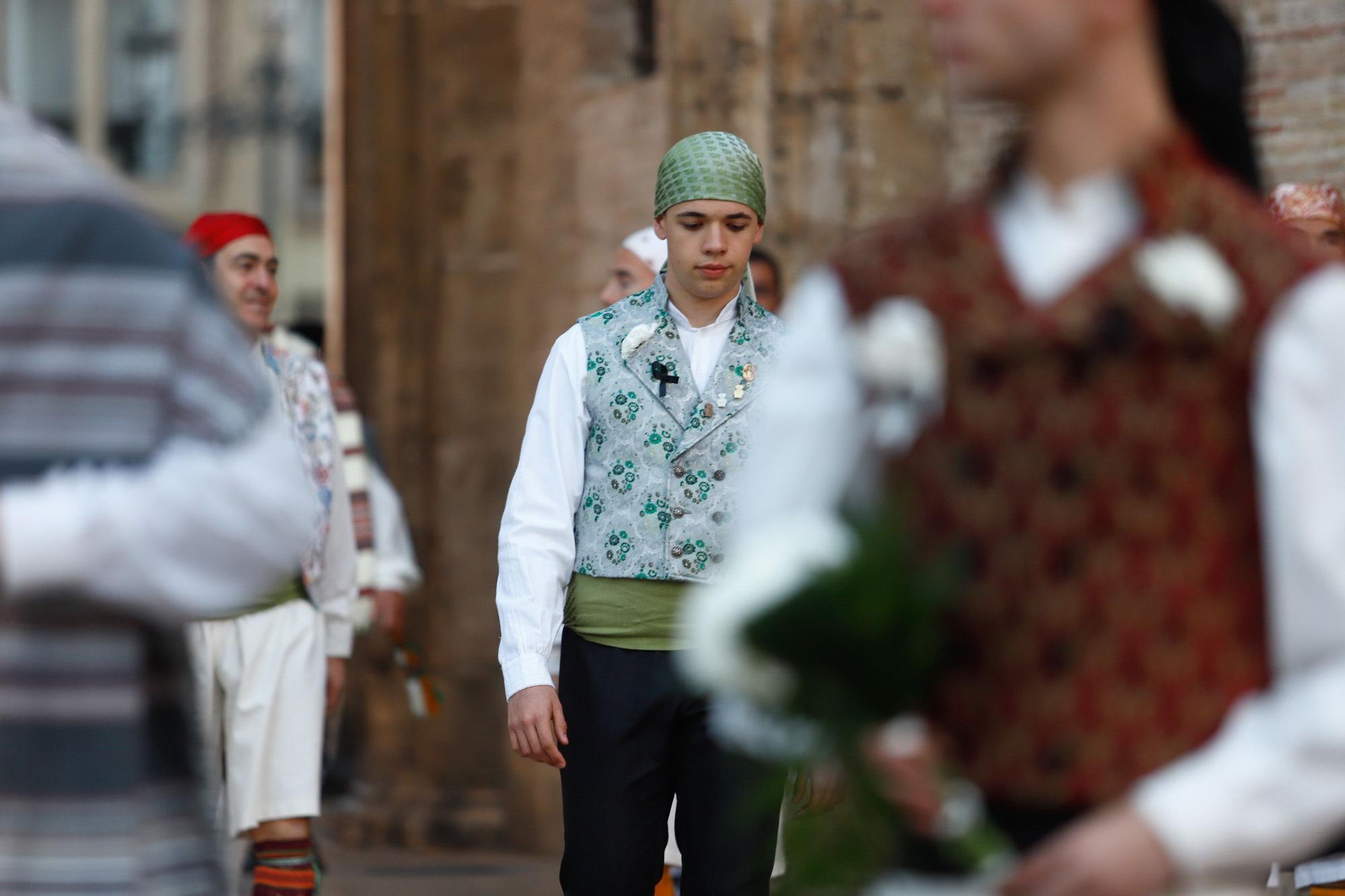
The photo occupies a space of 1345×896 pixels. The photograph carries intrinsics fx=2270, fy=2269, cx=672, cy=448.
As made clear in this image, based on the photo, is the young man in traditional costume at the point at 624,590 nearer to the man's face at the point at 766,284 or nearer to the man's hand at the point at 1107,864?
the man's face at the point at 766,284

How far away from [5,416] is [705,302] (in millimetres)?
2612

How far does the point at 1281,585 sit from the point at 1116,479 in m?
0.18

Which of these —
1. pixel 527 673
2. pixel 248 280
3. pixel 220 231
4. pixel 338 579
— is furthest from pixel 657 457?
pixel 220 231

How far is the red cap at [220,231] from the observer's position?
664cm

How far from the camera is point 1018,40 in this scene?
2150 millimetres

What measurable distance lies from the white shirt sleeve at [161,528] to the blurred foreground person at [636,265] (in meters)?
4.14

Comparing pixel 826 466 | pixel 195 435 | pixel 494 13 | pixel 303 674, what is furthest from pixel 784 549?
pixel 494 13

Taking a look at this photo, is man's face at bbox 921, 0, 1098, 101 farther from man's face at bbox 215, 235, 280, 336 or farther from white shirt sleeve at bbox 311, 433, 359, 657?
man's face at bbox 215, 235, 280, 336

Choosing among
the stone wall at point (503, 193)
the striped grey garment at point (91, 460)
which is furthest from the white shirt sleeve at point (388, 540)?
the striped grey garment at point (91, 460)

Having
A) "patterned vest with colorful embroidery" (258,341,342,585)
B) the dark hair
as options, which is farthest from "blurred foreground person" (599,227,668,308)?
the dark hair

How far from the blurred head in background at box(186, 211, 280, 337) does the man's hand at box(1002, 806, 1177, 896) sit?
483 cm

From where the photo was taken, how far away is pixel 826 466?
223 cm

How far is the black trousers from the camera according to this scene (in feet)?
15.1

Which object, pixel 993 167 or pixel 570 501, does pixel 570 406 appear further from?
pixel 993 167
